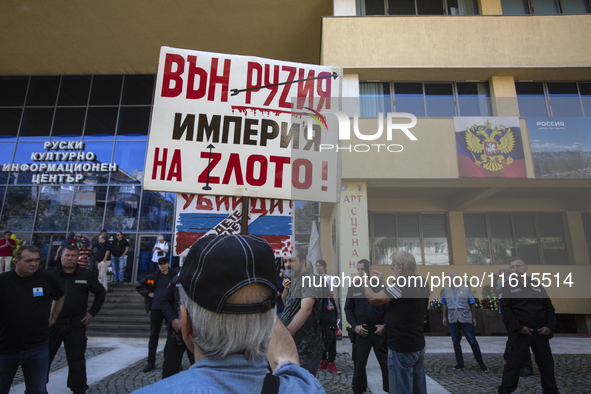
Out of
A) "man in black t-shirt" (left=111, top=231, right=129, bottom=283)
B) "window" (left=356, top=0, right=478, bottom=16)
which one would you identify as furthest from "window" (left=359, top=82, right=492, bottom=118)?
"man in black t-shirt" (left=111, top=231, right=129, bottom=283)

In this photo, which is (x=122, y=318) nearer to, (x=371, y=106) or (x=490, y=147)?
(x=371, y=106)

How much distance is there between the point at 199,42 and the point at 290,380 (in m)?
15.0

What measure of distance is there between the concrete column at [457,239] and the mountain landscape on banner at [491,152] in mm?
3904

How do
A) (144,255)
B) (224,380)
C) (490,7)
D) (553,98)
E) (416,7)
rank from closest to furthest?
1. (224,380)
2. (553,98)
3. (490,7)
4. (416,7)
5. (144,255)

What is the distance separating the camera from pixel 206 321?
0.99 m

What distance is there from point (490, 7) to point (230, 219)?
12512 mm

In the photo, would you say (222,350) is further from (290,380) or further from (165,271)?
(165,271)

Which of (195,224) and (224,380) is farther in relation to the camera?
(195,224)

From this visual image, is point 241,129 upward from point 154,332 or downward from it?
upward

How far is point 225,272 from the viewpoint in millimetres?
1007

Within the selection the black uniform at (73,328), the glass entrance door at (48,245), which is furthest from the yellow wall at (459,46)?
the glass entrance door at (48,245)

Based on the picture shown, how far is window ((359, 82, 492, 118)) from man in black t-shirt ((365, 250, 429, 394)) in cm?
786

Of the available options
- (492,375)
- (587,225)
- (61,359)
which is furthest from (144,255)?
(587,225)

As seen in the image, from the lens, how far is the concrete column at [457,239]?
505 inches
